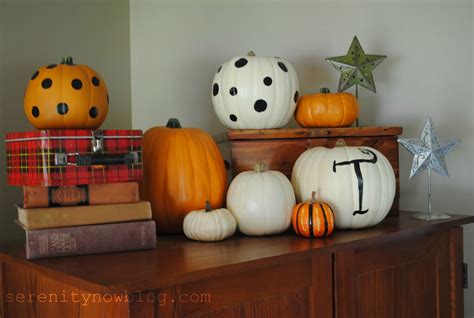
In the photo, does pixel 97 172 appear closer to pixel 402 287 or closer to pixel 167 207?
pixel 167 207

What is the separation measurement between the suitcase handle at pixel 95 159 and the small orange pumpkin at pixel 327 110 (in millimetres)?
610

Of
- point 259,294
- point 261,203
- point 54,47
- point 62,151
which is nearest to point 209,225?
point 261,203

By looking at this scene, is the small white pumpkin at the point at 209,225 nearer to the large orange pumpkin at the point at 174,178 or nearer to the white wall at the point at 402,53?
the large orange pumpkin at the point at 174,178

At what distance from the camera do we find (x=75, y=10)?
1797mm

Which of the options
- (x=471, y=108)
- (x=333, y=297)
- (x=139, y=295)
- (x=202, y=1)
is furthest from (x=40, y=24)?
(x=471, y=108)

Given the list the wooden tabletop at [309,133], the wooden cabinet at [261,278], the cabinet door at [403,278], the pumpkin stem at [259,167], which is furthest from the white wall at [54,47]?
the cabinet door at [403,278]

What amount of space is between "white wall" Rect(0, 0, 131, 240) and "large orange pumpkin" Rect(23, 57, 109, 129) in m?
0.26

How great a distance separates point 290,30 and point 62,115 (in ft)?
3.39

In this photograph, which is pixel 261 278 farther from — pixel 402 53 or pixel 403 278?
pixel 402 53

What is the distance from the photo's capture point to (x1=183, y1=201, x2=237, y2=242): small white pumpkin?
1.45 m

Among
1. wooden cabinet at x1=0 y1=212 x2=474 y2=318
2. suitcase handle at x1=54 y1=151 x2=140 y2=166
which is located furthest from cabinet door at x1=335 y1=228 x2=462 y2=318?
suitcase handle at x1=54 y1=151 x2=140 y2=166

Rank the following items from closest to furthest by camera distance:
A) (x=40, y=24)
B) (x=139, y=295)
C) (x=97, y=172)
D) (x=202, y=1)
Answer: (x=139, y=295) < (x=97, y=172) < (x=40, y=24) < (x=202, y=1)

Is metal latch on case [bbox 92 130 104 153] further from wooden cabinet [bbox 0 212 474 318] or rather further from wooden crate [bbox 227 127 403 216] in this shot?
wooden crate [bbox 227 127 403 216]

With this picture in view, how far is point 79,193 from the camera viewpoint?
132cm
